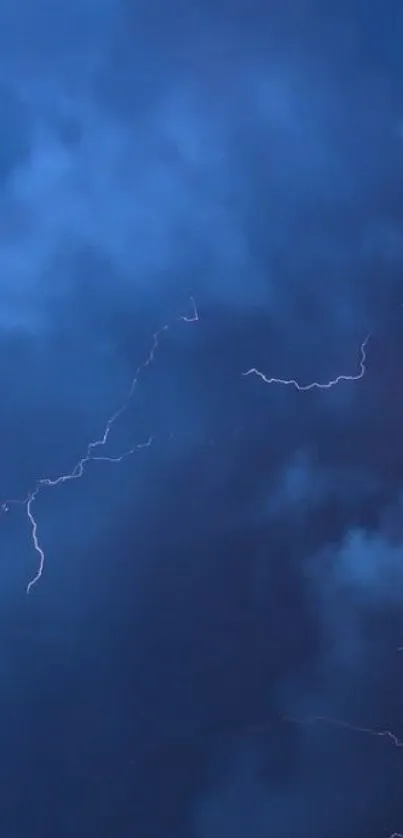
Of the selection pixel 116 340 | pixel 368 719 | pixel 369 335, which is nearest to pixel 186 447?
pixel 116 340

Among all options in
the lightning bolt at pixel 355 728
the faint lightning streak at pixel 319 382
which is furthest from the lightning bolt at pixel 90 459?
the lightning bolt at pixel 355 728

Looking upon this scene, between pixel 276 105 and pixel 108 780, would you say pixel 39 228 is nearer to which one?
pixel 276 105

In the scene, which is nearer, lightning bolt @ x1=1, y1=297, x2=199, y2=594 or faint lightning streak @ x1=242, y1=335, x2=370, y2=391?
lightning bolt @ x1=1, y1=297, x2=199, y2=594

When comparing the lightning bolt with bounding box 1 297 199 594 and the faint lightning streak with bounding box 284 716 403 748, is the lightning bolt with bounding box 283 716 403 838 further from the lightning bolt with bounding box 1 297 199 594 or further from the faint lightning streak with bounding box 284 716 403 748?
the lightning bolt with bounding box 1 297 199 594

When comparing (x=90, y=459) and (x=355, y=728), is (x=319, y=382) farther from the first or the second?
(x=355, y=728)

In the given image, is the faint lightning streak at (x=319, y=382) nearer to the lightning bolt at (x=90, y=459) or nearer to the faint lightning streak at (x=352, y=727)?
the lightning bolt at (x=90, y=459)

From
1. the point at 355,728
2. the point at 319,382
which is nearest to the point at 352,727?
the point at 355,728

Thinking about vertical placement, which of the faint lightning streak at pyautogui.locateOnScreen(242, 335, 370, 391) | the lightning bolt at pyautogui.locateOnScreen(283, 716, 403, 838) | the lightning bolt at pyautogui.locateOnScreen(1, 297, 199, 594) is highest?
the faint lightning streak at pyautogui.locateOnScreen(242, 335, 370, 391)

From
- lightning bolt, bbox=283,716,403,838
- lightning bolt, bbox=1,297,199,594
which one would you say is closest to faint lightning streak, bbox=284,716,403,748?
lightning bolt, bbox=283,716,403,838
